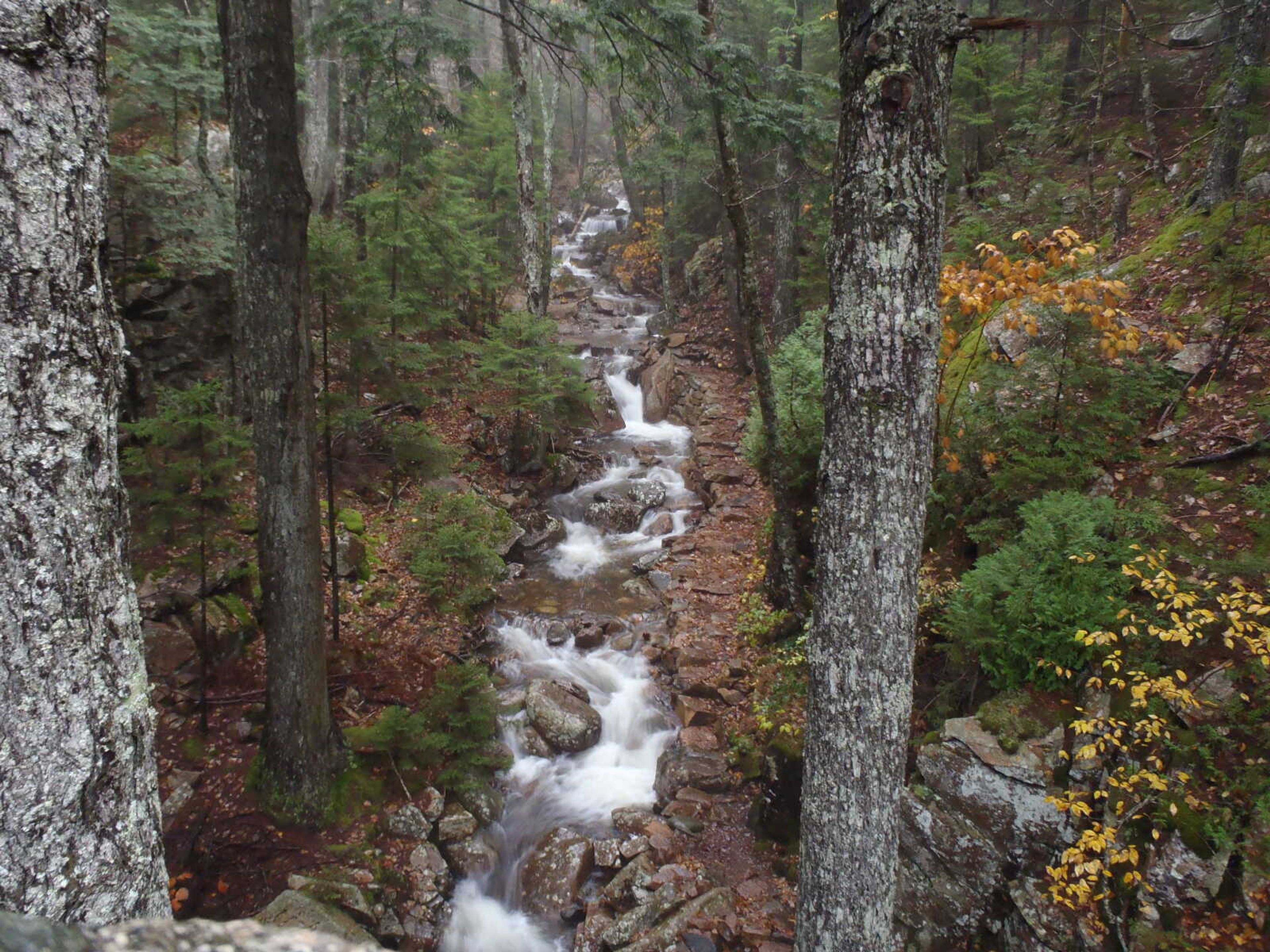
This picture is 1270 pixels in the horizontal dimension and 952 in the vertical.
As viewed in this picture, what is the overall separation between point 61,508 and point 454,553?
6.47 metres

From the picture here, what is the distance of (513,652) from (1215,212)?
10.7 meters

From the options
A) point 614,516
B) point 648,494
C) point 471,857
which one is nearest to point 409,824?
point 471,857

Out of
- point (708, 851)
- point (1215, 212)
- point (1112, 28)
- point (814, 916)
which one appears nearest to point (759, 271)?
point (1215, 212)

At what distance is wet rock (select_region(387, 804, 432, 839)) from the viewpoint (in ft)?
20.0

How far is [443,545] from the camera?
8.17 metres

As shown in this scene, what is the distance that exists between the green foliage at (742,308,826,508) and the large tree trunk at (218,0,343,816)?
223 inches

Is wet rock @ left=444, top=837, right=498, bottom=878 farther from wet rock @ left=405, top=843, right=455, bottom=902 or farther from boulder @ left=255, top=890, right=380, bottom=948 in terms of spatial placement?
boulder @ left=255, top=890, right=380, bottom=948

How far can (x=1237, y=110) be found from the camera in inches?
313

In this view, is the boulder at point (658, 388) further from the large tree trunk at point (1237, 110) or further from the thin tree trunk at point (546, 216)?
the large tree trunk at point (1237, 110)

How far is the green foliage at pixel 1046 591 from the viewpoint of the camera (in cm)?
450

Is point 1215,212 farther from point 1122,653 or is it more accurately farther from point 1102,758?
point 1102,758

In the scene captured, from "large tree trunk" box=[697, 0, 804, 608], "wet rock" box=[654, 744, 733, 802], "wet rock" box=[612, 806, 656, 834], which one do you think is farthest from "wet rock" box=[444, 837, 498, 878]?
"large tree trunk" box=[697, 0, 804, 608]

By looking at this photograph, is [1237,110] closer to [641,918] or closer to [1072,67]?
[1072,67]

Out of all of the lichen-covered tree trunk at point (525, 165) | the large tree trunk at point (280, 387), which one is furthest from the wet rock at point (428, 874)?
the lichen-covered tree trunk at point (525, 165)
